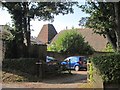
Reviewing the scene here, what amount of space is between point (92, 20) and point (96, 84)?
16.6ft

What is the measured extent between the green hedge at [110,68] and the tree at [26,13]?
1078 centimetres

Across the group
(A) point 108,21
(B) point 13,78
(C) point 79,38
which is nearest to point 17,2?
(B) point 13,78

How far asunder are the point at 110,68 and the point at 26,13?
13751 mm

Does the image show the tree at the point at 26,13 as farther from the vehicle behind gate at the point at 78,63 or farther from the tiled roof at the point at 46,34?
the tiled roof at the point at 46,34

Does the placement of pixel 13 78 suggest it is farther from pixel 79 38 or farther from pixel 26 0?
pixel 79 38

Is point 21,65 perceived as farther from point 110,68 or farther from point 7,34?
point 110,68

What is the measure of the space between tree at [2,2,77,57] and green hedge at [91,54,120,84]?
10775mm

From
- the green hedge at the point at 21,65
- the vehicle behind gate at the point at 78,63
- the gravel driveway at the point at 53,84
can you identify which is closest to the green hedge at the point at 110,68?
the gravel driveway at the point at 53,84

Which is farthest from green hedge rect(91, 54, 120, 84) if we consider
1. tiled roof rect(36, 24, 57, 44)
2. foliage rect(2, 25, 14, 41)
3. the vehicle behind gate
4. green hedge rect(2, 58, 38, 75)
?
tiled roof rect(36, 24, 57, 44)

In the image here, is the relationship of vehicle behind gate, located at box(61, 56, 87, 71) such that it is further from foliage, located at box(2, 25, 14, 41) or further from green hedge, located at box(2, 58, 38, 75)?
green hedge, located at box(2, 58, 38, 75)

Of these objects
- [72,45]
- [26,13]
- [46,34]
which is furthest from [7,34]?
[46,34]

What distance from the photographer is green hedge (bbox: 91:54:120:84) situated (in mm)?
14234

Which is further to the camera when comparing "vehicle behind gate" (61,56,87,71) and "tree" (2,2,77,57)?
"vehicle behind gate" (61,56,87,71)

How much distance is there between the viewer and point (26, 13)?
87.1ft
